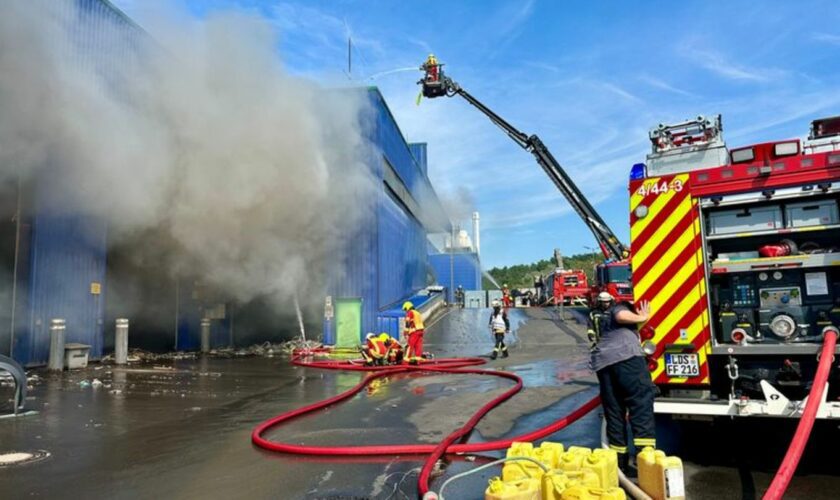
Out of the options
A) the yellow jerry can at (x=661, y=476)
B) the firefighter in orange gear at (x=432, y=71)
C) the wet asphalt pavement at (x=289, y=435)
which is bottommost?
the wet asphalt pavement at (x=289, y=435)

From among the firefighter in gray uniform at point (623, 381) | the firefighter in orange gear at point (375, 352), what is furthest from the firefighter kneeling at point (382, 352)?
the firefighter in gray uniform at point (623, 381)

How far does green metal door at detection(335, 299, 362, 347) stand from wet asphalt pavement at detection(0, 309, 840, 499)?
19.5 ft

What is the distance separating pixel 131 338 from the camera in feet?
50.0

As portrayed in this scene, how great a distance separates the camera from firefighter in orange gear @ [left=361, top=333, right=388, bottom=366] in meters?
10.9

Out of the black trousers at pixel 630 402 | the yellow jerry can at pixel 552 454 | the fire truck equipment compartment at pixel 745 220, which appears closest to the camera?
the yellow jerry can at pixel 552 454

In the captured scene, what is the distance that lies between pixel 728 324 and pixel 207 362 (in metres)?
11.5

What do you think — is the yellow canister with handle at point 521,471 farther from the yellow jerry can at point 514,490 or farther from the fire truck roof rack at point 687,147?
the fire truck roof rack at point 687,147

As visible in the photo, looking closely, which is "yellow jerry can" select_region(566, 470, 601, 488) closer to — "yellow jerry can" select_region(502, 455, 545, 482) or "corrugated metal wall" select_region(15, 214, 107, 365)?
"yellow jerry can" select_region(502, 455, 545, 482)

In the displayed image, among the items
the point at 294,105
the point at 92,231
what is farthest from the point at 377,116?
the point at 92,231

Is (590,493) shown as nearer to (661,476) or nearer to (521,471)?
(521,471)

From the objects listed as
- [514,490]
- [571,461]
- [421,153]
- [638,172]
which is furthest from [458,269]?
[514,490]

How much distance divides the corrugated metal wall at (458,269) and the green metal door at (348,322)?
22.6 meters

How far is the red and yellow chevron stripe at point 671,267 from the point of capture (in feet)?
13.6

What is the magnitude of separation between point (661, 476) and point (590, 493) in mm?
798
